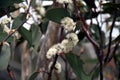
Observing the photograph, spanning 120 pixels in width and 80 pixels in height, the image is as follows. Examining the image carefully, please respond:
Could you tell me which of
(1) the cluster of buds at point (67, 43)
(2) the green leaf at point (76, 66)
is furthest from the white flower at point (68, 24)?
(2) the green leaf at point (76, 66)

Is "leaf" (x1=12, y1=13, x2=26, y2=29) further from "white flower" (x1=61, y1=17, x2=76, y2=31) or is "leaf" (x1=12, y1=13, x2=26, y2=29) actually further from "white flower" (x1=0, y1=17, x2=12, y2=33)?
"white flower" (x1=61, y1=17, x2=76, y2=31)

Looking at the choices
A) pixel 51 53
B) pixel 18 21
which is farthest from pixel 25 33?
pixel 51 53

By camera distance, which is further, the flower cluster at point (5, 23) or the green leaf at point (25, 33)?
the green leaf at point (25, 33)

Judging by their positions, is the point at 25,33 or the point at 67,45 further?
the point at 25,33

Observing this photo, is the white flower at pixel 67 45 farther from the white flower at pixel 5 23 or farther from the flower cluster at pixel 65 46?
the white flower at pixel 5 23

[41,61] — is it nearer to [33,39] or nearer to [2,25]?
[33,39]

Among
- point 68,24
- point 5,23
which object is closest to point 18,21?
point 5,23

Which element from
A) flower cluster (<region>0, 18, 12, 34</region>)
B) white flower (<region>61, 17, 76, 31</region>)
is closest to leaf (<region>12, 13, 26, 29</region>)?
flower cluster (<region>0, 18, 12, 34</region>)

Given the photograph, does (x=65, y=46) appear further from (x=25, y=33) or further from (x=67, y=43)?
(x=25, y=33)

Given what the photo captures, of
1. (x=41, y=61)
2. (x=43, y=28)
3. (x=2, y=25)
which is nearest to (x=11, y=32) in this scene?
(x=2, y=25)

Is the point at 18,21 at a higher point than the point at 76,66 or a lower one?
higher

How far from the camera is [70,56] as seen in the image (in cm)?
96

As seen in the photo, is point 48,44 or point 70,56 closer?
point 70,56

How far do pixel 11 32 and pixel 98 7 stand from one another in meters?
0.41
